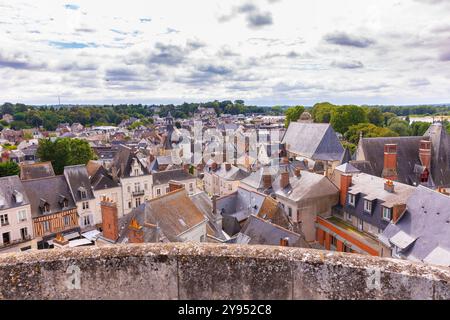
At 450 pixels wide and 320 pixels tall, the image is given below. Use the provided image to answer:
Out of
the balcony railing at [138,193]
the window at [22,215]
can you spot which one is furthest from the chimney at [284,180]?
the window at [22,215]

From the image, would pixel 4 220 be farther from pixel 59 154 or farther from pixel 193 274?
pixel 193 274

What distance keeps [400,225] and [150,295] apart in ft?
57.8

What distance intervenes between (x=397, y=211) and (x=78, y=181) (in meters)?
25.5

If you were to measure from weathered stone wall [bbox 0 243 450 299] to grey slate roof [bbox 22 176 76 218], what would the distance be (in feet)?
86.2

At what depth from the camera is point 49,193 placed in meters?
28.5

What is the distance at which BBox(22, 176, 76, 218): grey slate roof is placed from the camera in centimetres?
2730

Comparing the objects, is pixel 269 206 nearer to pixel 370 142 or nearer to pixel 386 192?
pixel 386 192

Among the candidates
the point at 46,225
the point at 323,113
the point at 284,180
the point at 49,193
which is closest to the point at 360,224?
the point at 284,180

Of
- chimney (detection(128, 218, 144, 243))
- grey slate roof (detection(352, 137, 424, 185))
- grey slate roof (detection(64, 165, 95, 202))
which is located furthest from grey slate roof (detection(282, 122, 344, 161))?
chimney (detection(128, 218, 144, 243))

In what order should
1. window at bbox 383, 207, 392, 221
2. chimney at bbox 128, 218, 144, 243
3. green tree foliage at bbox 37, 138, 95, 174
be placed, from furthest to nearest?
green tree foliage at bbox 37, 138, 95, 174 < window at bbox 383, 207, 392, 221 < chimney at bbox 128, 218, 144, 243

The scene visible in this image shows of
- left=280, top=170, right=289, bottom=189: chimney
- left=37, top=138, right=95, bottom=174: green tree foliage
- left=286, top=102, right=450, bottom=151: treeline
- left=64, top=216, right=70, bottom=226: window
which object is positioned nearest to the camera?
left=280, top=170, right=289, bottom=189: chimney

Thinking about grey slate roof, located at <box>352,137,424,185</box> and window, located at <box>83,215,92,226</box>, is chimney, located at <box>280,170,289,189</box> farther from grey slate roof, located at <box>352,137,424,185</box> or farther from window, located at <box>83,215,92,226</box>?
window, located at <box>83,215,92,226</box>

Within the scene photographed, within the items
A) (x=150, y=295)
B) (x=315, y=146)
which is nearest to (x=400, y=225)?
(x=150, y=295)
